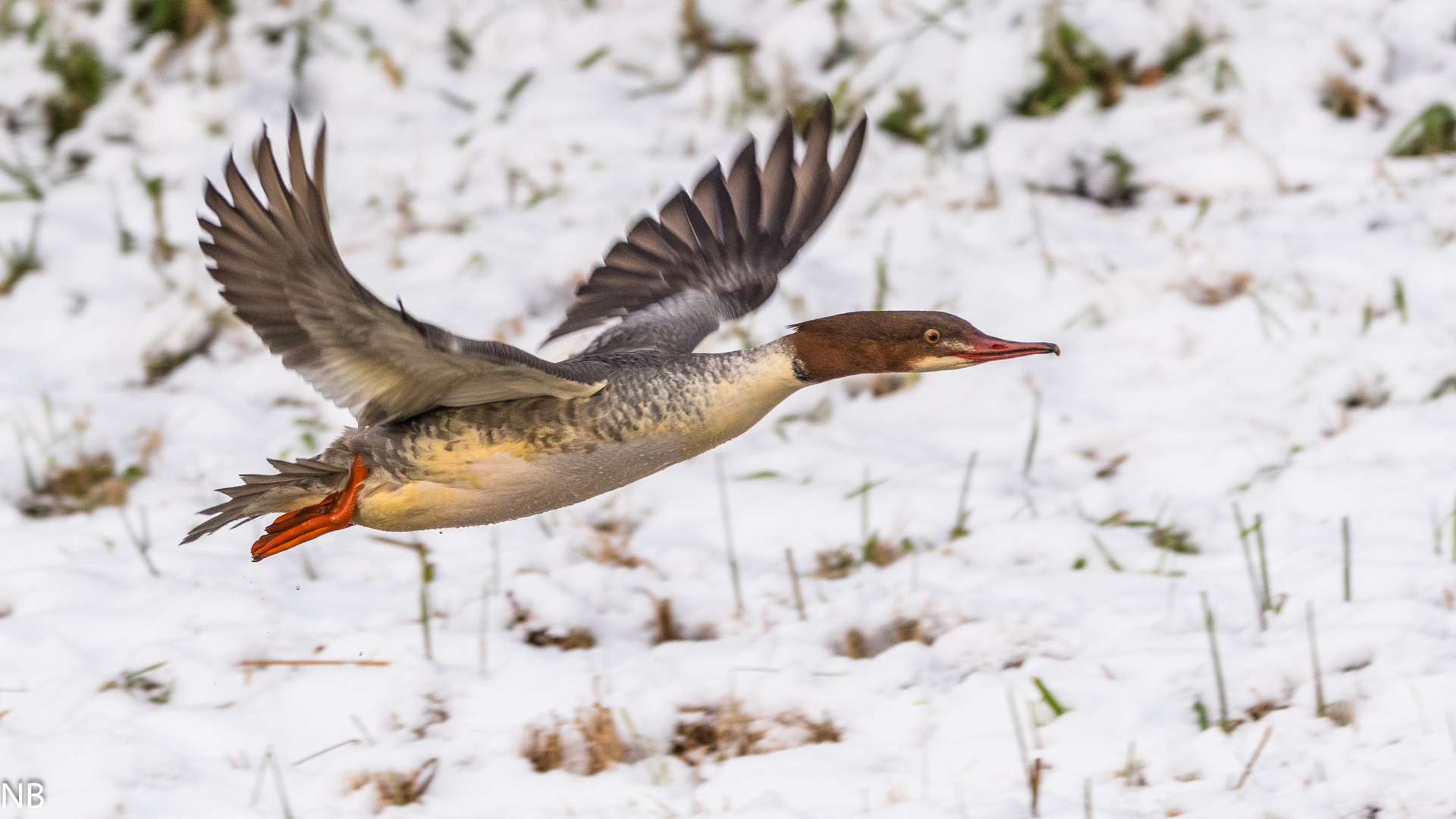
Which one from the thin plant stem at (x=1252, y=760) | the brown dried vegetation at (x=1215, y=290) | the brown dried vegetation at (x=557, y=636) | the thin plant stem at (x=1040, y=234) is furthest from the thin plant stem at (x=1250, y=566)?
the brown dried vegetation at (x=557, y=636)

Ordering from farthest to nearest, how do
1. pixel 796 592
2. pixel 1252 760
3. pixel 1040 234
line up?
pixel 1040 234, pixel 796 592, pixel 1252 760

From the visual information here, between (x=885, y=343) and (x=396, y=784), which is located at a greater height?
(x=885, y=343)

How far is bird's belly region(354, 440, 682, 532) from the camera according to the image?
3.09 metres

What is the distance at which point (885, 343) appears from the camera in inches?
126

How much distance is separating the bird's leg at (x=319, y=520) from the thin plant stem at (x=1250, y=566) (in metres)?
2.01

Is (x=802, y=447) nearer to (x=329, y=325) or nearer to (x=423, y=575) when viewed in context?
(x=423, y=575)

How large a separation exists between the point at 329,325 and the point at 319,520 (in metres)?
0.49

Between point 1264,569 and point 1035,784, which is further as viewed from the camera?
point 1264,569

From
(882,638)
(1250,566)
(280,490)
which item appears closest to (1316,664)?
(1250,566)

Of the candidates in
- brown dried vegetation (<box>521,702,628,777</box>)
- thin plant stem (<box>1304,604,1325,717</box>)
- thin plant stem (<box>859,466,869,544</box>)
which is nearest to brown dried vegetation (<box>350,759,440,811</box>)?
brown dried vegetation (<box>521,702,628,777</box>)

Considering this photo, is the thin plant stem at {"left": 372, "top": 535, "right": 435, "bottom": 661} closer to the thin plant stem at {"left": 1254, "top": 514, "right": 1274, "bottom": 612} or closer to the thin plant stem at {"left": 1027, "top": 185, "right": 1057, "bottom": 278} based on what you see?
the thin plant stem at {"left": 1254, "top": 514, "right": 1274, "bottom": 612}

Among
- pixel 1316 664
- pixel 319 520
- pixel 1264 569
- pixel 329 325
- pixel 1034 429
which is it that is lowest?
pixel 1316 664

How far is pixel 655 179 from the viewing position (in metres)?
6.15

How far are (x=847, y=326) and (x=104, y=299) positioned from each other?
3.26 meters
